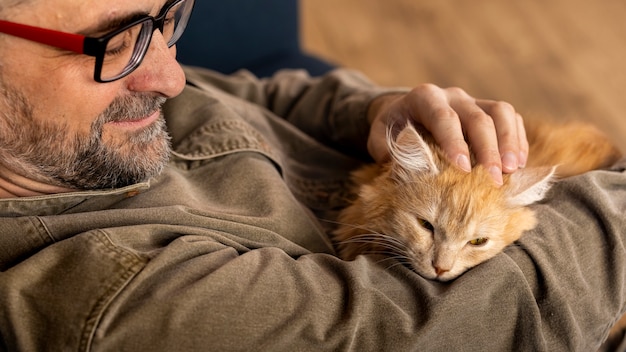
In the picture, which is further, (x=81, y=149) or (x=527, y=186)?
(x=527, y=186)

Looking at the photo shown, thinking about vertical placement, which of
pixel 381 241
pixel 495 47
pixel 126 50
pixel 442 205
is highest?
pixel 126 50

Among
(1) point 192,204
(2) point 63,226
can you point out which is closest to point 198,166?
(1) point 192,204

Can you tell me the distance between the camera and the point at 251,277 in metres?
1.13

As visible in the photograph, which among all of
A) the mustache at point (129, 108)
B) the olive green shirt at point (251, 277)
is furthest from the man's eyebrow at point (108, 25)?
the olive green shirt at point (251, 277)

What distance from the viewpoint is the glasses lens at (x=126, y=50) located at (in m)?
1.21

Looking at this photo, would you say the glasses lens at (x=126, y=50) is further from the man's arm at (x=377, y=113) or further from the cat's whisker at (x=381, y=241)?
the cat's whisker at (x=381, y=241)

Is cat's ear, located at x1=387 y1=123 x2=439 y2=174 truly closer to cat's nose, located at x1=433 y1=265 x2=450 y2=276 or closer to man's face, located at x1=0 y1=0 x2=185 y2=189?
cat's nose, located at x1=433 y1=265 x2=450 y2=276

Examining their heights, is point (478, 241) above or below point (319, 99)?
below

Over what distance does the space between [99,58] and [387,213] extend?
726mm

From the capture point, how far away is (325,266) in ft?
4.10

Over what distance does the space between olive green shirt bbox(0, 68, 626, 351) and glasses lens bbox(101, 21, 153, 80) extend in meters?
0.24

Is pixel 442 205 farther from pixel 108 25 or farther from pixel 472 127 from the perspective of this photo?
pixel 108 25

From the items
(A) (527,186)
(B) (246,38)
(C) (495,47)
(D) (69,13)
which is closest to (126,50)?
(D) (69,13)

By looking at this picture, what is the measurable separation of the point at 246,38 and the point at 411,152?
4.17ft
